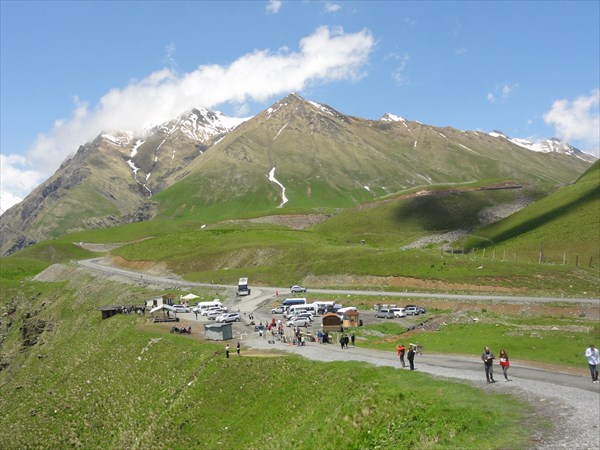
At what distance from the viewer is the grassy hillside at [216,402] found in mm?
27641

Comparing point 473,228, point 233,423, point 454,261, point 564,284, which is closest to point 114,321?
point 233,423

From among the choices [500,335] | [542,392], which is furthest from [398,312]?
[542,392]

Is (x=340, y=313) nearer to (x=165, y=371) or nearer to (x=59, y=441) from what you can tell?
(x=165, y=371)

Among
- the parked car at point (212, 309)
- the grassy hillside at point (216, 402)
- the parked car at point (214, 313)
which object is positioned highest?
the parked car at point (212, 309)

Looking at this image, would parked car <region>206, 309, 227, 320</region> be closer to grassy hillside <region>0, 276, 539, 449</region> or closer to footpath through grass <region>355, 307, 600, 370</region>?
grassy hillside <region>0, 276, 539, 449</region>

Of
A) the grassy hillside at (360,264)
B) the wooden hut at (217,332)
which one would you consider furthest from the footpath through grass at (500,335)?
the grassy hillside at (360,264)

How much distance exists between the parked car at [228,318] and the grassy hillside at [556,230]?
83331 millimetres

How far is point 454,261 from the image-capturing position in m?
109

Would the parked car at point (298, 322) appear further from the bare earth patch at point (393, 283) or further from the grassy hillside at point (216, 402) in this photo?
Answer: the bare earth patch at point (393, 283)

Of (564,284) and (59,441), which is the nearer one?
(59,441)

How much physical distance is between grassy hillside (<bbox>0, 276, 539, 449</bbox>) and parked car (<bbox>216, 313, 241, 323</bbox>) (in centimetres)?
998

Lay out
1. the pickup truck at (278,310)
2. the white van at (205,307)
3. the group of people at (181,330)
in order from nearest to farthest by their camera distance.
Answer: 1. the group of people at (181,330)
2. the pickup truck at (278,310)
3. the white van at (205,307)

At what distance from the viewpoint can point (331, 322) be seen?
6731 centimetres

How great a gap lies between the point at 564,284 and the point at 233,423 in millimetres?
75033
